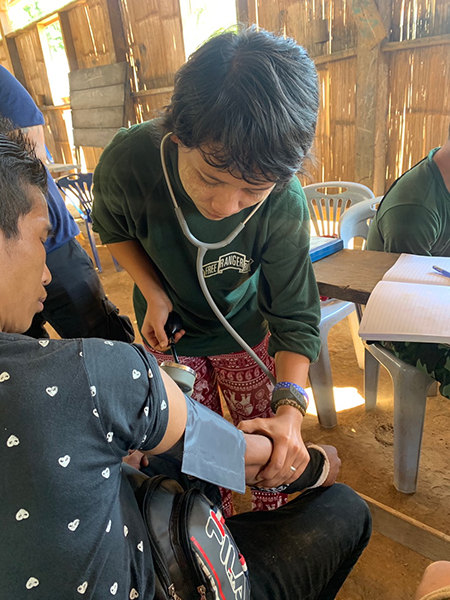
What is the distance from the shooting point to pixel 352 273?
1.15 meters

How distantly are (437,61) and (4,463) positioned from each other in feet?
10.8

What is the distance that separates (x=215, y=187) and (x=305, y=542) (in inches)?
24.6

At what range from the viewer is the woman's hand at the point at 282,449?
71cm

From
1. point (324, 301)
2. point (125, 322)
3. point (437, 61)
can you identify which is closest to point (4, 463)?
point (125, 322)

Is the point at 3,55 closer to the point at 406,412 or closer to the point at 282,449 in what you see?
the point at 406,412

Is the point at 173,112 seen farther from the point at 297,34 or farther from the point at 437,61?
the point at 297,34

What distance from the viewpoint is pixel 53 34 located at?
6285 mm

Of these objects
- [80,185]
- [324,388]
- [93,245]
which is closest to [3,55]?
[80,185]

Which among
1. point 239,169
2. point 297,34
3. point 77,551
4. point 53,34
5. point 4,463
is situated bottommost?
point 77,551

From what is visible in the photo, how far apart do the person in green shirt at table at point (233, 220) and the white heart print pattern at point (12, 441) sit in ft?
1.43

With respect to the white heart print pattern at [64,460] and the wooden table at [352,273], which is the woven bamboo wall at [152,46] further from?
the white heart print pattern at [64,460]

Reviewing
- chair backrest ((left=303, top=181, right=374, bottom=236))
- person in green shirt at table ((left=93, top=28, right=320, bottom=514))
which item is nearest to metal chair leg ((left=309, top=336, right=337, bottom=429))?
person in green shirt at table ((left=93, top=28, right=320, bottom=514))

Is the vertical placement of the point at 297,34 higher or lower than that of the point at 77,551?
higher

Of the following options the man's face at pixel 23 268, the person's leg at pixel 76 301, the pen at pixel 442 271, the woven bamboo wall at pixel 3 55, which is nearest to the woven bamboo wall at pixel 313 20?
the pen at pixel 442 271
